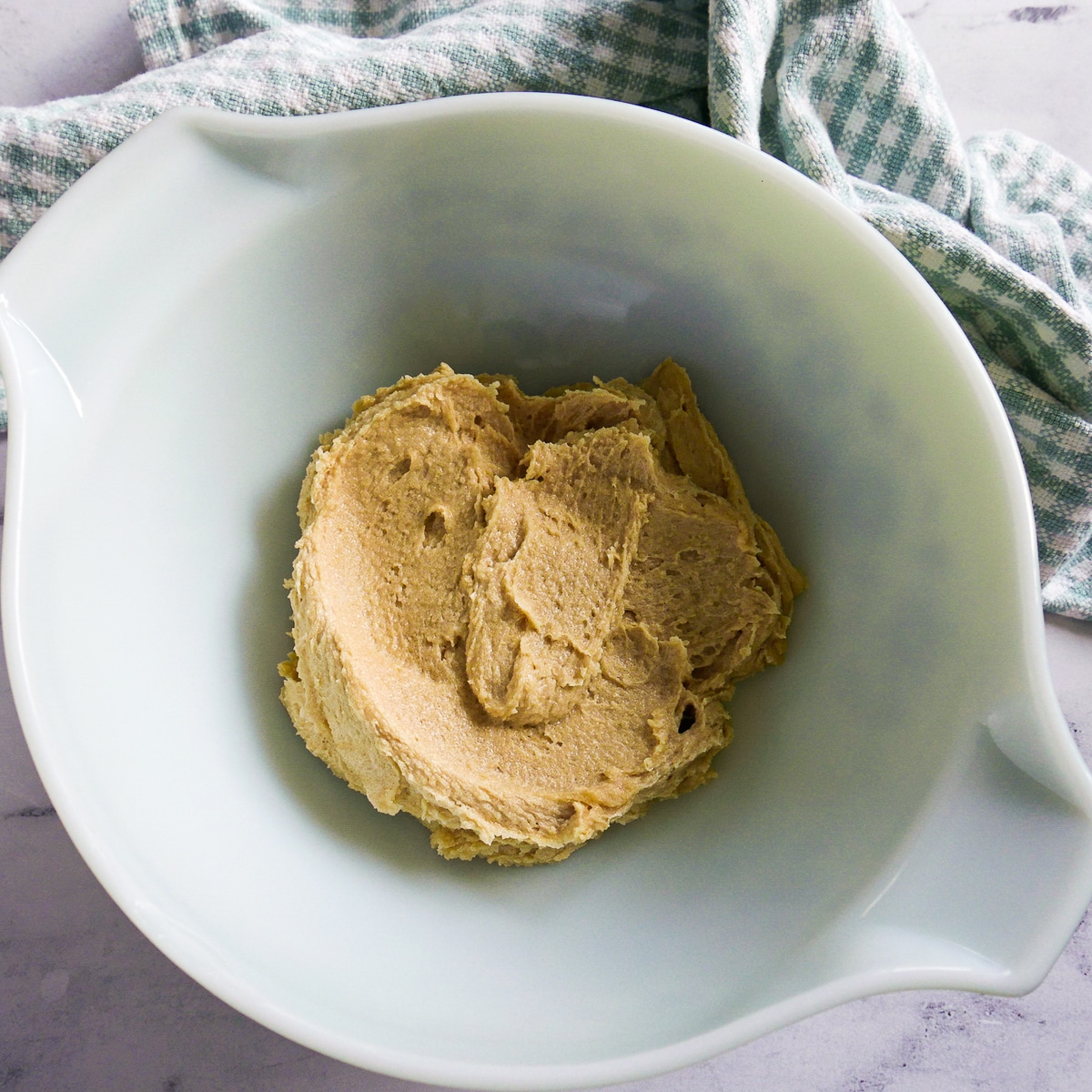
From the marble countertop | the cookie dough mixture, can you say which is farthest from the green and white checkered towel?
the cookie dough mixture

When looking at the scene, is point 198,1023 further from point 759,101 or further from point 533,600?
point 759,101

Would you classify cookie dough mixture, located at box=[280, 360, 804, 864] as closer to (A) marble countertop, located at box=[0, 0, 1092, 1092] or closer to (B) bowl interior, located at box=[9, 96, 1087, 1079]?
(B) bowl interior, located at box=[9, 96, 1087, 1079]

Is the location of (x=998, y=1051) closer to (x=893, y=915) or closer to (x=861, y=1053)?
(x=861, y=1053)

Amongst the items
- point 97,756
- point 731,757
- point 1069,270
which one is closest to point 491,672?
point 731,757

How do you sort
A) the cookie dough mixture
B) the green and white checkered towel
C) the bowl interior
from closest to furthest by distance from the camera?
the bowl interior → the cookie dough mixture → the green and white checkered towel

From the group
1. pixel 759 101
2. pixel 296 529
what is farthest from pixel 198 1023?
pixel 759 101

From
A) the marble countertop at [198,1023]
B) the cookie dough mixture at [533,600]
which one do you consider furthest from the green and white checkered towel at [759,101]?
the cookie dough mixture at [533,600]

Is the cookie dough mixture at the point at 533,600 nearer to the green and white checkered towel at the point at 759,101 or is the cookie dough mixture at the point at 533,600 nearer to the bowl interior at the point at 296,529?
the bowl interior at the point at 296,529
